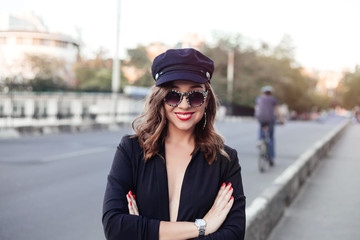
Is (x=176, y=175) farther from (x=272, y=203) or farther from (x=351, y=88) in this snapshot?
(x=351, y=88)

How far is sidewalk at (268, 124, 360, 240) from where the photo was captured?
5.05m

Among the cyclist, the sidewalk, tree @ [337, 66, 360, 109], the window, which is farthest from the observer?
the window

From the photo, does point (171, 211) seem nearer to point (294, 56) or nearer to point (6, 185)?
point (6, 185)

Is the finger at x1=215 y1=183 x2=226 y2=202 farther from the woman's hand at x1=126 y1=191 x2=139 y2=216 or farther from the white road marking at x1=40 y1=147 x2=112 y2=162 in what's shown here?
the white road marking at x1=40 y1=147 x2=112 y2=162

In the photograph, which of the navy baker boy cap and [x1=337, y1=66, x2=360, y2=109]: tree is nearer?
the navy baker boy cap

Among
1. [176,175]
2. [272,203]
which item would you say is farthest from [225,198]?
[272,203]

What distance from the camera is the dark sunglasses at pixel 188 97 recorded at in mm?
2031

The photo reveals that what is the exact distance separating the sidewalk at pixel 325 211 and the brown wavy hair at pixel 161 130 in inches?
121

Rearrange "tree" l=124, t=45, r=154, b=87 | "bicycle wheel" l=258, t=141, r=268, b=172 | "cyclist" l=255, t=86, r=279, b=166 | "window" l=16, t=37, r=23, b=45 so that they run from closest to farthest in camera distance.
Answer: "bicycle wheel" l=258, t=141, r=268, b=172, "cyclist" l=255, t=86, r=279, b=166, "tree" l=124, t=45, r=154, b=87, "window" l=16, t=37, r=23, b=45

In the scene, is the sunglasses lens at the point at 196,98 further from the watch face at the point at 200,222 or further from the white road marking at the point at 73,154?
the white road marking at the point at 73,154

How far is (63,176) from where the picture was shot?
8219 millimetres

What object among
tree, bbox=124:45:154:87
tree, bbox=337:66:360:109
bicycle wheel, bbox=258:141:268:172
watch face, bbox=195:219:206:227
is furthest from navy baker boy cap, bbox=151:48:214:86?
tree, bbox=124:45:154:87

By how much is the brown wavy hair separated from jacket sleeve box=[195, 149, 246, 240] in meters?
0.07

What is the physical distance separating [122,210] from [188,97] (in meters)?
0.59
